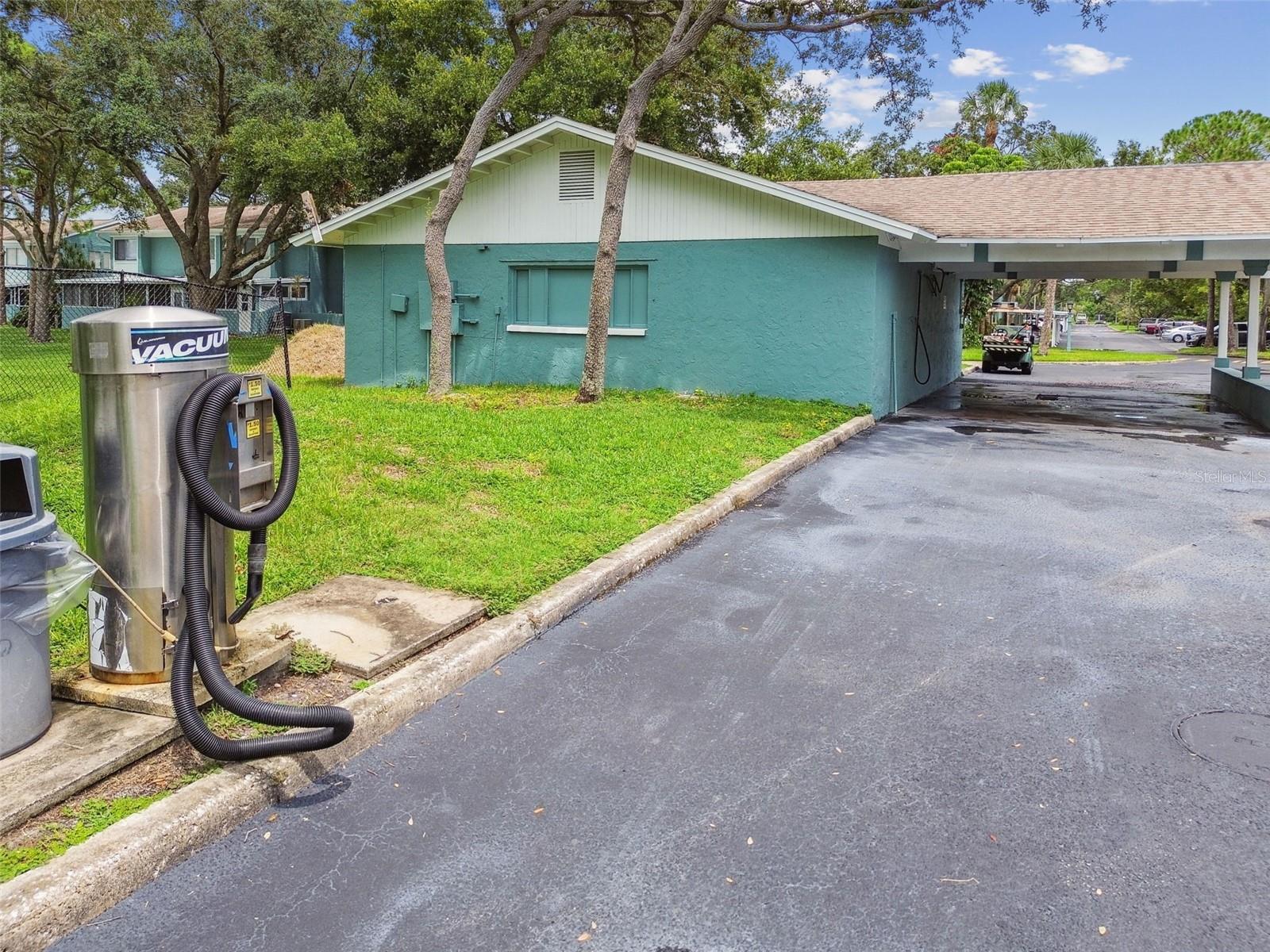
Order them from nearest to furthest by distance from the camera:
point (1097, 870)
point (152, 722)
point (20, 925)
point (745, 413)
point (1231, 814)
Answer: point (20, 925) < point (1097, 870) < point (1231, 814) < point (152, 722) < point (745, 413)

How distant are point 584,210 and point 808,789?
1440cm

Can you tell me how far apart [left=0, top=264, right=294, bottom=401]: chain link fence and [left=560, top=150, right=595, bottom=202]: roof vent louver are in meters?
5.07

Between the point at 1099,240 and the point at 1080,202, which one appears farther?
the point at 1080,202

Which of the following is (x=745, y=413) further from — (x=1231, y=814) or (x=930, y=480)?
(x=1231, y=814)

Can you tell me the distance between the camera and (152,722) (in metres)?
3.59

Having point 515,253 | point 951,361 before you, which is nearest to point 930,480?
point 515,253

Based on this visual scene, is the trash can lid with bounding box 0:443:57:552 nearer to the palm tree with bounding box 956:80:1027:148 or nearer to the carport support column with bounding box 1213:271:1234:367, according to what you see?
the carport support column with bounding box 1213:271:1234:367

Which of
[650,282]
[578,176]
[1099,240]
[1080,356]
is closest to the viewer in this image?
[1099,240]

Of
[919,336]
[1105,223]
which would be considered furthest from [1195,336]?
[1105,223]

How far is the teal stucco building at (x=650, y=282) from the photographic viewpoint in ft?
49.3

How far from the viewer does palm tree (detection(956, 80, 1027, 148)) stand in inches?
1909

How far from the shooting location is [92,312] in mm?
15164

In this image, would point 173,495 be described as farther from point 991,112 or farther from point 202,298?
point 991,112

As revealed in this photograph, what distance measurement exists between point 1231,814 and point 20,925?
3740 mm
